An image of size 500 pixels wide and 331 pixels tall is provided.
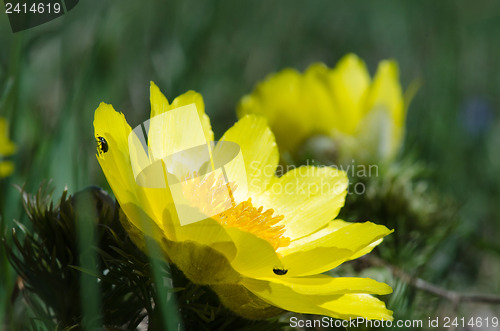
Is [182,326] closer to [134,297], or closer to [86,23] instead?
[134,297]

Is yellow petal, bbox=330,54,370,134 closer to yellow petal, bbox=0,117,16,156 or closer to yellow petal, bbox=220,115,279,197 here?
yellow petal, bbox=220,115,279,197

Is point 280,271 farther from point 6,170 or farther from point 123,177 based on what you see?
point 6,170

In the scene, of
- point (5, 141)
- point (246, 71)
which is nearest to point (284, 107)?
point (5, 141)

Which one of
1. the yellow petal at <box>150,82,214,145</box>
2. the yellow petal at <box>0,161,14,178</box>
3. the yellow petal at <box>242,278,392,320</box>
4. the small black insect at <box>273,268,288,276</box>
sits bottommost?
the yellow petal at <box>242,278,392,320</box>

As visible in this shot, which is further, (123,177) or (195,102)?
(195,102)

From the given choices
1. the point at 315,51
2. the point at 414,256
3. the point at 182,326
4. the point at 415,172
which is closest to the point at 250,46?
the point at 315,51

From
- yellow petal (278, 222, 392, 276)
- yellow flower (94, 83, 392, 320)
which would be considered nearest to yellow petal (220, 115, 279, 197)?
yellow flower (94, 83, 392, 320)
